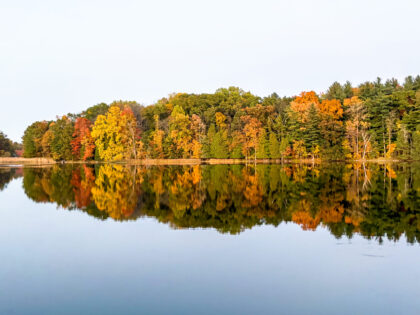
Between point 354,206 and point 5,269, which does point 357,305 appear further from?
point 354,206

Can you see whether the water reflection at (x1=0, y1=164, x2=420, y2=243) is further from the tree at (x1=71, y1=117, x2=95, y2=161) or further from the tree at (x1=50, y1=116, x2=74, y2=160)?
the tree at (x1=50, y1=116, x2=74, y2=160)

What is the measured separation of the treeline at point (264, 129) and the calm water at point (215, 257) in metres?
43.9

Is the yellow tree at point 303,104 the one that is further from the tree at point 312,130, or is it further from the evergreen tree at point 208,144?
the evergreen tree at point 208,144

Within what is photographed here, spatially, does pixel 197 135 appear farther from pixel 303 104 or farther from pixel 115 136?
pixel 303 104

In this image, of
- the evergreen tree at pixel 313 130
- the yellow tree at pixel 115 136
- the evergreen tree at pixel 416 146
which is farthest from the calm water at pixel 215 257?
the yellow tree at pixel 115 136

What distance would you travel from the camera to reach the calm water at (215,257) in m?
5.84

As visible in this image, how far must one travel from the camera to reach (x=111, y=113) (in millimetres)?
65812

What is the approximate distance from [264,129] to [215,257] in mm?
54759

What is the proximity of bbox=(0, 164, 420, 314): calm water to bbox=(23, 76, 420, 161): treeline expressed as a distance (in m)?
43.9

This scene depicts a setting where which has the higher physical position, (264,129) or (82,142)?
(264,129)

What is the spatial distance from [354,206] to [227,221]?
15.7 ft

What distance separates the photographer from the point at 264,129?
202 ft

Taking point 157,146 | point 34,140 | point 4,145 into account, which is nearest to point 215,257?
point 157,146

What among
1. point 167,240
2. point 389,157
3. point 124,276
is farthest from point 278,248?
point 389,157
